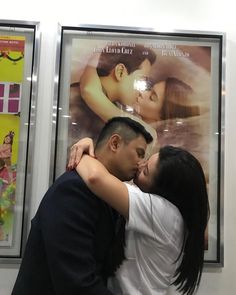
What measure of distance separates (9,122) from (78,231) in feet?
2.26

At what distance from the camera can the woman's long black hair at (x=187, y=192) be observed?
1051mm

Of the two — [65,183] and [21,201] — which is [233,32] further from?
[21,201]

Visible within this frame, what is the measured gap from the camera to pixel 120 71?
5.00ft

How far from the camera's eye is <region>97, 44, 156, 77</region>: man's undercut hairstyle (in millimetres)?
1522

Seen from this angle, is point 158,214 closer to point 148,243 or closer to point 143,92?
point 148,243

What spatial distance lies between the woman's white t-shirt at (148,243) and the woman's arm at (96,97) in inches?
19.9

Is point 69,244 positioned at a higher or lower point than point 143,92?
lower

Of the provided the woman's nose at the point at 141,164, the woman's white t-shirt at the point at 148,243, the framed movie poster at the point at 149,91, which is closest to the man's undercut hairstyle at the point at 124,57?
the framed movie poster at the point at 149,91

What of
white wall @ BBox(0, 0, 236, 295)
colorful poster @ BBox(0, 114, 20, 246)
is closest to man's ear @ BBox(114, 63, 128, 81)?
white wall @ BBox(0, 0, 236, 295)

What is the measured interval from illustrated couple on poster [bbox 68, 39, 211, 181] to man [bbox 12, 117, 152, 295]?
34 centimetres

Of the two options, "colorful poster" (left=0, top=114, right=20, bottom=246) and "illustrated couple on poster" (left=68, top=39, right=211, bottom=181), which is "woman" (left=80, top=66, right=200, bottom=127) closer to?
"illustrated couple on poster" (left=68, top=39, right=211, bottom=181)

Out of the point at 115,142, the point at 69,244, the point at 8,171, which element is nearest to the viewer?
the point at 69,244

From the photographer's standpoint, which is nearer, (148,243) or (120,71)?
(148,243)

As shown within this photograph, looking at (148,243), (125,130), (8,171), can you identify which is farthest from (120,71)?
(148,243)
